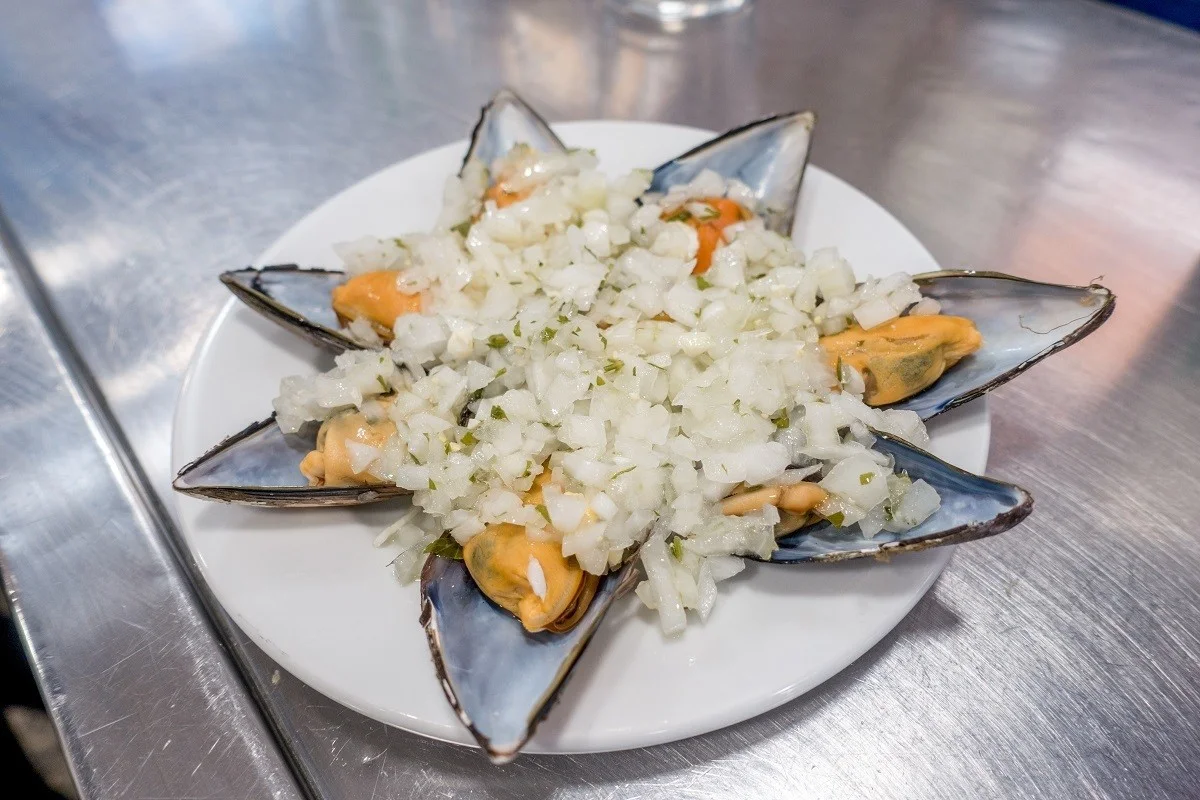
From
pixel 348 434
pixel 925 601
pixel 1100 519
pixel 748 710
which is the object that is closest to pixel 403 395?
pixel 348 434

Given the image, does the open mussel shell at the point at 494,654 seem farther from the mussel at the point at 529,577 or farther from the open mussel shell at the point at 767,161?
the open mussel shell at the point at 767,161

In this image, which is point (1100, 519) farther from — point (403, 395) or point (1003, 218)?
point (403, 395)

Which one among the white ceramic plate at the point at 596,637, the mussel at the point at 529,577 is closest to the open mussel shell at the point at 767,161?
the white ceramic plate at the point at 596,637

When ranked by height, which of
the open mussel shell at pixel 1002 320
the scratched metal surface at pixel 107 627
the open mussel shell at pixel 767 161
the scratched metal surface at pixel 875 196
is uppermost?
the open mussel shell at pixel 767 161

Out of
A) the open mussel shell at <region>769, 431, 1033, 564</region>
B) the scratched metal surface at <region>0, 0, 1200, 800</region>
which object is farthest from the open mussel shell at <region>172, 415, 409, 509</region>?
the open mussel shell at <region>769, 431, 1033, 564</region>

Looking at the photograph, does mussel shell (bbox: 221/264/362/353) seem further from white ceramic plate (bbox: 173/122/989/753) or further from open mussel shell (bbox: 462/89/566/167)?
open mussel shell (bbox: 462/89/566/167)
